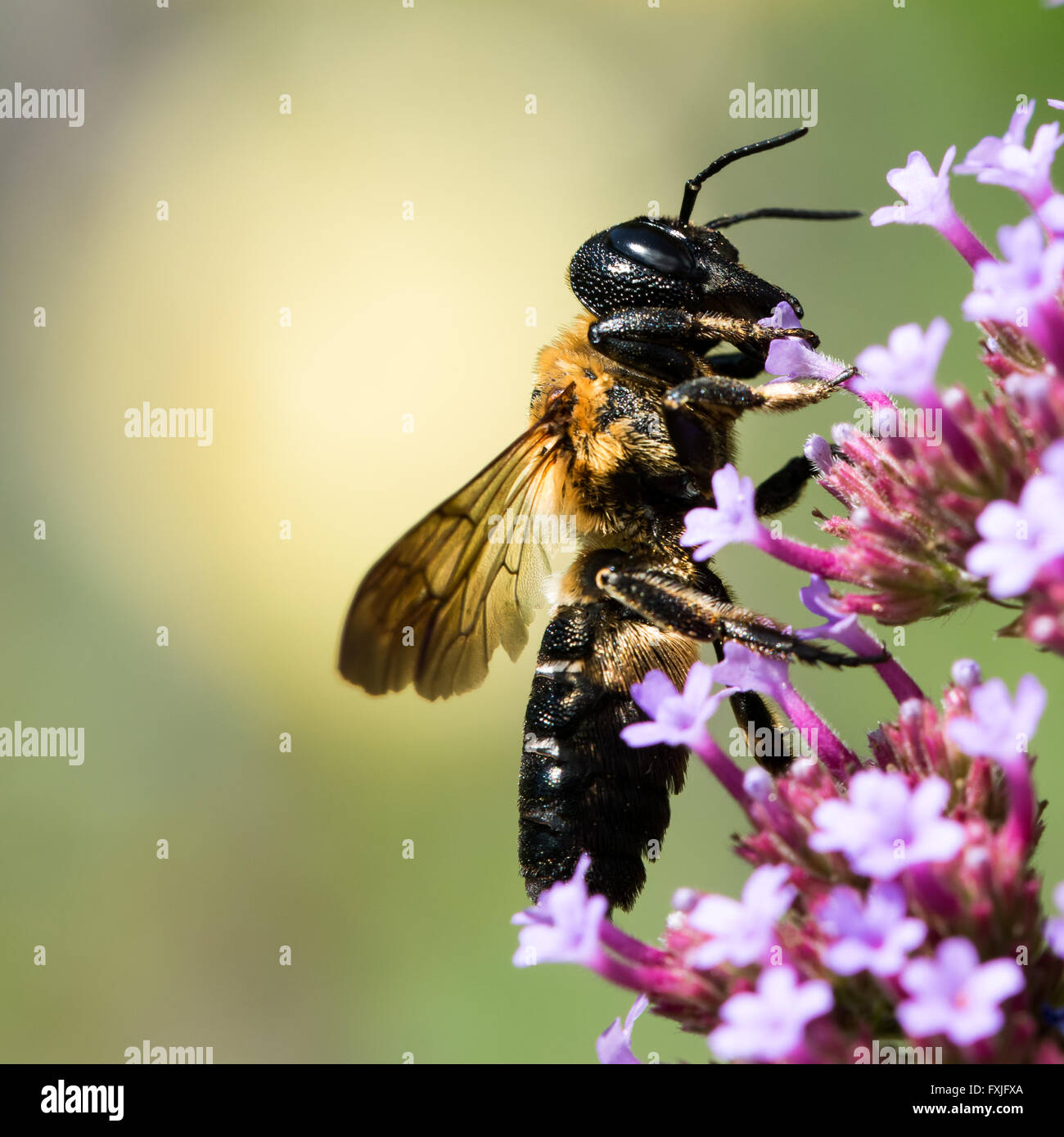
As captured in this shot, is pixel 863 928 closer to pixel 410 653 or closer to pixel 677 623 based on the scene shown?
pixel 677 623

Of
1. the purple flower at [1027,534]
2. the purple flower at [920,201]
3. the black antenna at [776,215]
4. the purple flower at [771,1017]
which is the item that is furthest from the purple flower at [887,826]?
the black antenna at [776,215]

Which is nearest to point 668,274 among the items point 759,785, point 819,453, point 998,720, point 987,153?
point 819,453

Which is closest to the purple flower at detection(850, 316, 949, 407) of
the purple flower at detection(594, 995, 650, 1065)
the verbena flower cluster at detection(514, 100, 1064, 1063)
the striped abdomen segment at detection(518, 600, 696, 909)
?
the verbena flower cluster at detection(514, 100, 1064, 1063)

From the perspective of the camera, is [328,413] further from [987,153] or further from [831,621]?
[987,153]

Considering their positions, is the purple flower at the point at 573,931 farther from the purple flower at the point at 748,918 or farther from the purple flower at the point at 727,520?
the purple flower at the point at 727,520

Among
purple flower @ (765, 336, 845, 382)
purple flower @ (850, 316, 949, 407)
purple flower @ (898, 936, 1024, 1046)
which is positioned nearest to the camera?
purple flower @ (898, 936, 1024, 1046)

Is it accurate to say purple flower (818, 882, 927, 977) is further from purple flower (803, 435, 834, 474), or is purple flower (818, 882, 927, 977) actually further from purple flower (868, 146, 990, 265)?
purple flower (868, 146, 990, 265)
